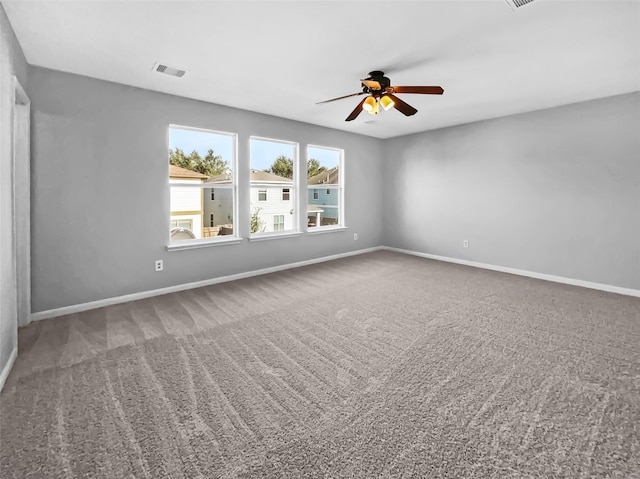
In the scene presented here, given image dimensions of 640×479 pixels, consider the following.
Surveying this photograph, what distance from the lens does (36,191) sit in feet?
10.6

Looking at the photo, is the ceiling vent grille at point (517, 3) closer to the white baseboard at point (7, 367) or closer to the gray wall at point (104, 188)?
the gray wall at point (104, 188)

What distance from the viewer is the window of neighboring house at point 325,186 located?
19.7 ft

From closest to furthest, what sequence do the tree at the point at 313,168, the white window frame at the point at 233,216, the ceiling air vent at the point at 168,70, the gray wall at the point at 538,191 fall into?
the ceiling air vent at the point at 168,70
the gray wall at the point at 538,191
the white window frame at the point at 233,216
the tree at the point at 313,168

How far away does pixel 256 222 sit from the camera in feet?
17.1

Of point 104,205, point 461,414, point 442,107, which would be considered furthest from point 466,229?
point 104,205

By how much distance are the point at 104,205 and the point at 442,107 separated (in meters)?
4.72

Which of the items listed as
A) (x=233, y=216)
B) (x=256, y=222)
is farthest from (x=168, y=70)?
(x=256, y=222)

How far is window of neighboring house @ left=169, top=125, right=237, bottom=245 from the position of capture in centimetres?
432

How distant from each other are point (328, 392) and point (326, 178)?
4.86m

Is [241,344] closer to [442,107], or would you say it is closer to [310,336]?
[310,336]

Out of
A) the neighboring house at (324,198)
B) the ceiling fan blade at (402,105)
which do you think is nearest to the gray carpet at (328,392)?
the ceiling fan blade at (402,105)

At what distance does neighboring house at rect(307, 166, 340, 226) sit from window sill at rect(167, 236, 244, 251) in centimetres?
167

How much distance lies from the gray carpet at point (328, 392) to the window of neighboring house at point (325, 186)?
2.79m

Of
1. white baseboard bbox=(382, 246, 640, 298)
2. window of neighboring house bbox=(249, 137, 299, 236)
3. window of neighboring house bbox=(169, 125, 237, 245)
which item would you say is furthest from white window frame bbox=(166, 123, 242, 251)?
white baseboard bbox=(382, 246, 640, 298)
